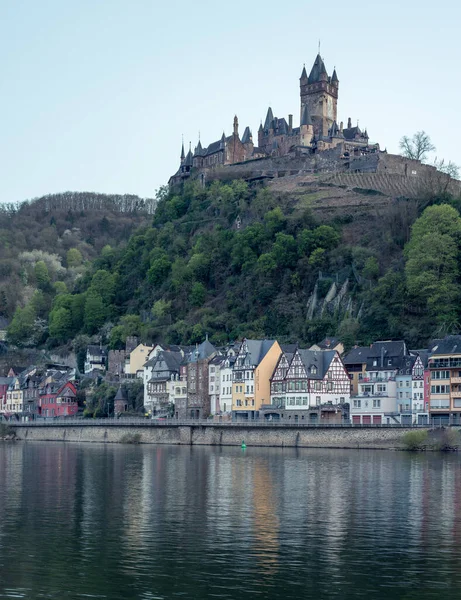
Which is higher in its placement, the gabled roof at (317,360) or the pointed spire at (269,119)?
the pointed spire at (269,119)

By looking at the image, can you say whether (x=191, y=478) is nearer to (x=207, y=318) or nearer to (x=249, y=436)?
(x=249, y=436)

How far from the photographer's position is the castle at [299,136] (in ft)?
413

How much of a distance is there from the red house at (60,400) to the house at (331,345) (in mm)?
26435

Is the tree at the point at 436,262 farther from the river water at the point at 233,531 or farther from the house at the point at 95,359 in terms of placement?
the house at the point at 95,359

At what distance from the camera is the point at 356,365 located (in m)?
78.6

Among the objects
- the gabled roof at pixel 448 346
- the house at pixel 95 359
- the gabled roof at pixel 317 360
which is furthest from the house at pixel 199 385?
the gabled roof at pixel 448 346

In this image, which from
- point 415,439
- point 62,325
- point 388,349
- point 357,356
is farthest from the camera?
point 62,325

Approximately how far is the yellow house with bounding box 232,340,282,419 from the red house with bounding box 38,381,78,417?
2299cm

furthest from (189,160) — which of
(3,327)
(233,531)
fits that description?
(233,531)

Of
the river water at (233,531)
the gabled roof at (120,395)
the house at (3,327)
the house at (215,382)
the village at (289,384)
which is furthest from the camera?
the house at (3,327)

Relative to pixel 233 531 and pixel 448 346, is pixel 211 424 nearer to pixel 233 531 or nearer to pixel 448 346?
pixel 448 346

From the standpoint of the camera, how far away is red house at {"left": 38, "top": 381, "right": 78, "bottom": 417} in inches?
3898

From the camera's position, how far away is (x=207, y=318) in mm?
101188

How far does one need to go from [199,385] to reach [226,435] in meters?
13.7
